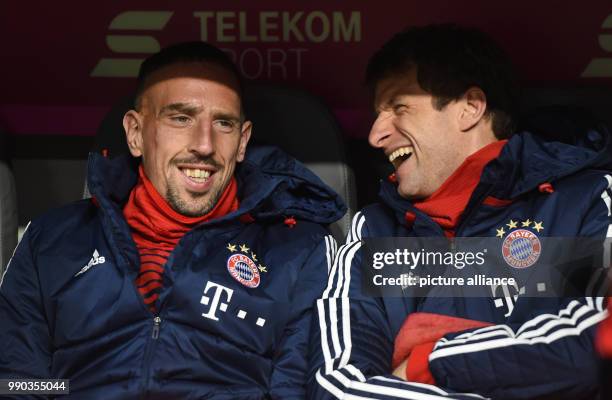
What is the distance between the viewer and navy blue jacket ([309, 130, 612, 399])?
200cm

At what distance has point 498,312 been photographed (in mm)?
2234

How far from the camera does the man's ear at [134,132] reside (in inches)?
106

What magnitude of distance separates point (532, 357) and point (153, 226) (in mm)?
1000

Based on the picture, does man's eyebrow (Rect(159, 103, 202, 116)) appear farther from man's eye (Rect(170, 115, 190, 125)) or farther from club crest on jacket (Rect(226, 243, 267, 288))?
club crest on jacket (Rect(226, 243, 267, 288))

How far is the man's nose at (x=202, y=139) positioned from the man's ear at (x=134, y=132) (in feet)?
0.63

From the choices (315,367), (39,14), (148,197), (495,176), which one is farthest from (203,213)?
Result: (39,14)

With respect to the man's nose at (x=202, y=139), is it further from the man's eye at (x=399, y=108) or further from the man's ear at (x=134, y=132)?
the man's eye at (x=399, y=108)

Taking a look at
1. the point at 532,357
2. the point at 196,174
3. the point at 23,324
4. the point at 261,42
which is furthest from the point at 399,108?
the point at 23,324

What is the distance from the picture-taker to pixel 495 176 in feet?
7.52

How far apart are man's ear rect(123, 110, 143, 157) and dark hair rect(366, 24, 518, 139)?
24.4 inches

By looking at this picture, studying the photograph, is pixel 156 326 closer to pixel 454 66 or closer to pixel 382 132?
pixel 382 132

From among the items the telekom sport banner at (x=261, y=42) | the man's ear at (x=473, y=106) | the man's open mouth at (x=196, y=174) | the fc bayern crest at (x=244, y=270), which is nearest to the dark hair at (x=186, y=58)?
the man's open mouth at (x=196, y=174)

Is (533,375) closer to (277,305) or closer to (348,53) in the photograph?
(277,305)

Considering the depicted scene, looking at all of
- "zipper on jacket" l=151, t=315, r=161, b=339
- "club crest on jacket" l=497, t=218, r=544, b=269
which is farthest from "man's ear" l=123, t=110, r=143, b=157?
"club crest on jacket" l=497, t=218, r=544, b=269
